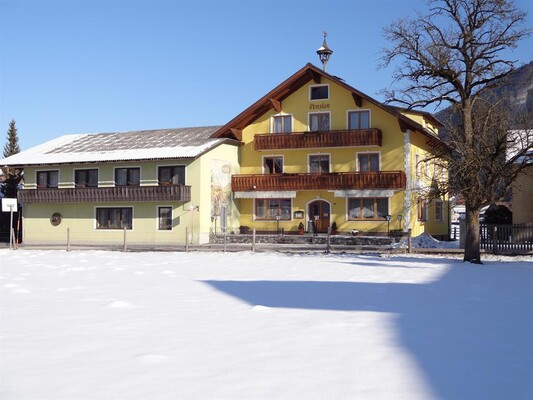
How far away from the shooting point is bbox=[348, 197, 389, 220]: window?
127ft

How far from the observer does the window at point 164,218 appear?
134 ft

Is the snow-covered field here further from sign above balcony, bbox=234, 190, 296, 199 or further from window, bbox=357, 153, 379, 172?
sign above balcony, bbox=234, 190, 296, 199

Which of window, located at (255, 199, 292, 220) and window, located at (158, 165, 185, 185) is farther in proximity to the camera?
window, located at (255, 199, 292, 220)

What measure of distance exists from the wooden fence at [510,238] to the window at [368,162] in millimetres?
11695

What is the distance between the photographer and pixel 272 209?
4159 cm

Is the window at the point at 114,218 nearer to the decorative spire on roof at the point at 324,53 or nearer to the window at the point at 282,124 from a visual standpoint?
the window at the point at 282,124

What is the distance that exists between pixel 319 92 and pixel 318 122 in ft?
6.61

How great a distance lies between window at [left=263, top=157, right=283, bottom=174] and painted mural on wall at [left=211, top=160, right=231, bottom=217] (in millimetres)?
2564

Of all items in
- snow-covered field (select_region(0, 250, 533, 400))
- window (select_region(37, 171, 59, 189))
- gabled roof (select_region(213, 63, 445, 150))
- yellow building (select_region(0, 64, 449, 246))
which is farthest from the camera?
window (select_region(37, 171, 59, 189))

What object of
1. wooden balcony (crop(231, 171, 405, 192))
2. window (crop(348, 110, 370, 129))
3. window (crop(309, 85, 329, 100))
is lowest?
wooden balcony (crop(231, 171, 405, 192))

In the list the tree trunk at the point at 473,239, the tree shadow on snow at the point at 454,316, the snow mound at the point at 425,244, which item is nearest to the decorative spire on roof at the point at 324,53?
the snow mound at the point at 425,244

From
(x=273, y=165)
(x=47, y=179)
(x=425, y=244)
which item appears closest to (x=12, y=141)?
(x=47, y=179)

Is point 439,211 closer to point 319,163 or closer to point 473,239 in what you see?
point 319,163

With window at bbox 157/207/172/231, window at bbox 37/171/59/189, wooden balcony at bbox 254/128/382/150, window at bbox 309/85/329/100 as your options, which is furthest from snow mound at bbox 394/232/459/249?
window at bbox 37/171/59/189
